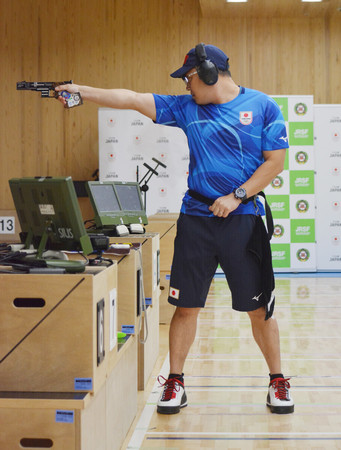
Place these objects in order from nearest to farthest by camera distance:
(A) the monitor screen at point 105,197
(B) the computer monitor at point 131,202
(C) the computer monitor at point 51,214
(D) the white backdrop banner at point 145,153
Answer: (C) the computer monitor at point 51,214
(A) the monitor screen at point 105,197
(B) the computer monitor at point 131,202
(D) the white backdrop banner at point 145,153

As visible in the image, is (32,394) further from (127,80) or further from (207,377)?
(127,80)

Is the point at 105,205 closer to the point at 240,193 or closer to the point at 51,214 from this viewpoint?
the point at 240,193

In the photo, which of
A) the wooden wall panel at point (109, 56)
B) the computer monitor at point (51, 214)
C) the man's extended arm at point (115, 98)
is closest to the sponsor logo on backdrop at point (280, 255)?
the wooden wall panel at point (109, 56)

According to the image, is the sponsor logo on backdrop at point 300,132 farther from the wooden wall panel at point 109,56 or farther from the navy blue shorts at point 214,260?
the navy blue shorts at point 214,260

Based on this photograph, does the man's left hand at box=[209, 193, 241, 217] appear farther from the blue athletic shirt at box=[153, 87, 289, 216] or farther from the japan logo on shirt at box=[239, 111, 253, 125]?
the japan logo on shirt at box=[239, 111, 253, 125]

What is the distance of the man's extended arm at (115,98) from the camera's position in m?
2.86

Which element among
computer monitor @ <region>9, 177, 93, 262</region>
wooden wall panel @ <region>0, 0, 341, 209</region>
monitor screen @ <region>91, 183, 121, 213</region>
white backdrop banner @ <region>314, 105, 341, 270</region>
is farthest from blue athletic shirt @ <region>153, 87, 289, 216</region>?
wooden wall panel @ <region>0, 0, 341, 209</region>

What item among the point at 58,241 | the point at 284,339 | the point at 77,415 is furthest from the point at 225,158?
the point at 284,339

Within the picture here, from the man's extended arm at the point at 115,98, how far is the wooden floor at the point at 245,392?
4.38 ft

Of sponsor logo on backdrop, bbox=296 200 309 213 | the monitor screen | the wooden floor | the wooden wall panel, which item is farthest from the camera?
the wooden wall panel

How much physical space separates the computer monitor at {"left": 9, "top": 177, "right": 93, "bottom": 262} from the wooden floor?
2.75 feet

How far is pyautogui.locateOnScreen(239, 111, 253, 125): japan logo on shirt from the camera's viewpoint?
293 cm

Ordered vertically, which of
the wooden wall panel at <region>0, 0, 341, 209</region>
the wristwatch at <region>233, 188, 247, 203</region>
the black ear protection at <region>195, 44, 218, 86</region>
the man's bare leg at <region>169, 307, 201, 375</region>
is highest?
the wooden wall panel at <region>0, 0, 341, 209</region>

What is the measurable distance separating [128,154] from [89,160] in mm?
1242
